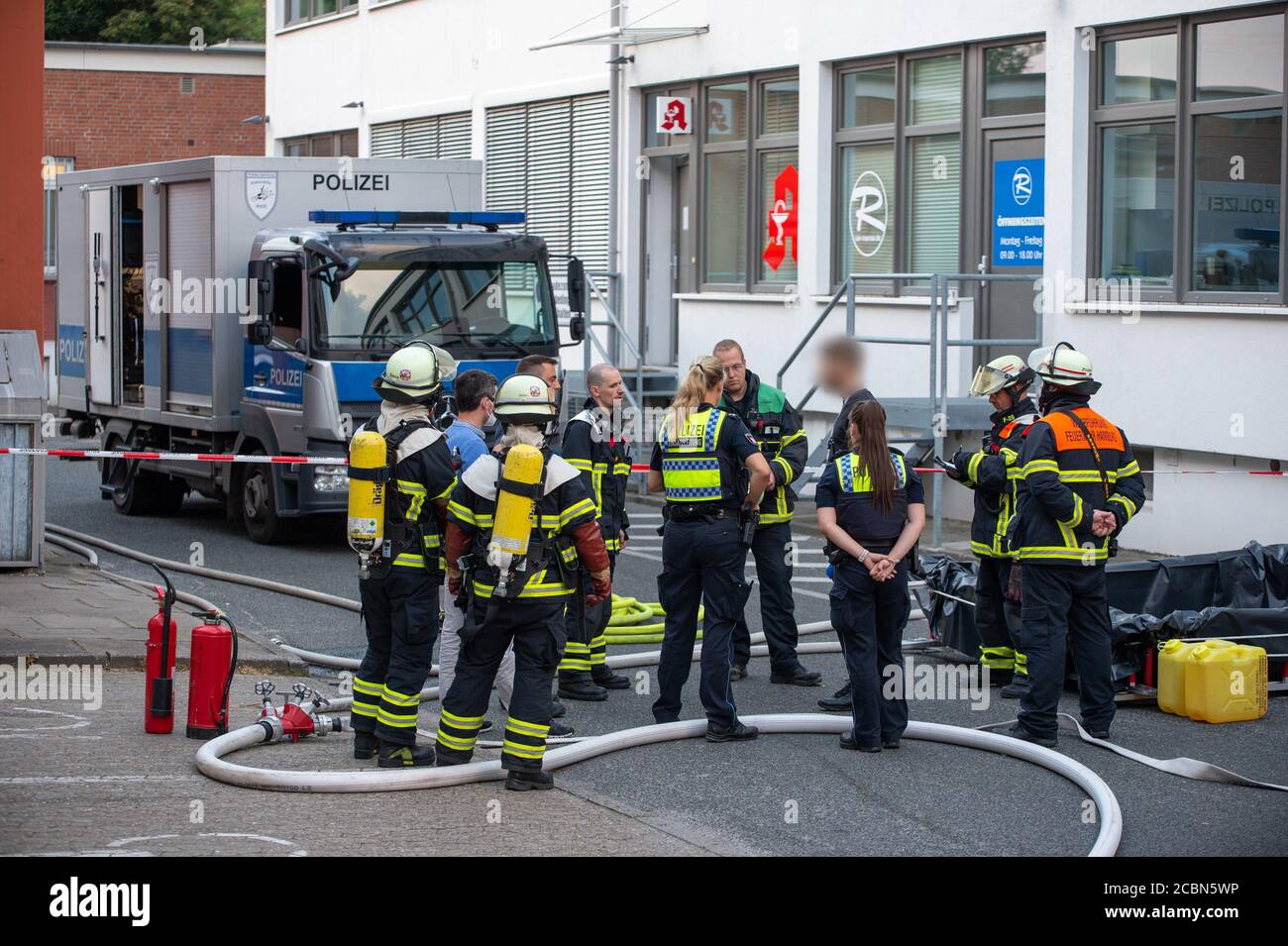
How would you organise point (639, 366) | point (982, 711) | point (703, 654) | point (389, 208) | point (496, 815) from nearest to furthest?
1. point (496, 815)
2. point (703, 654)
3. point (982, 711)
4. point (389, 208)
5. point (639, 366)

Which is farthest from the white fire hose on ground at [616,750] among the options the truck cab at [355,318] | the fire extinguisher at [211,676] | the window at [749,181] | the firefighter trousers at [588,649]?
the window at [749,181]

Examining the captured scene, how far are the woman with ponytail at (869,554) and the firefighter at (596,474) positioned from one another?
58.0 inches

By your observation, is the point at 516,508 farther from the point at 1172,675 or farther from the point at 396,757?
the point at 1172,675

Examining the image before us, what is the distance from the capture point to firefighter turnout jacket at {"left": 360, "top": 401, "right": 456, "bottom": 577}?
805 centimetres

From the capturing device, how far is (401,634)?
808 centimetres

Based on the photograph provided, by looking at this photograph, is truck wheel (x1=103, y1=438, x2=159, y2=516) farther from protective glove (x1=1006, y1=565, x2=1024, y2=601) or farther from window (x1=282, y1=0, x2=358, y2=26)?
window (x1=282, y1=0, x2=358, y2=26)

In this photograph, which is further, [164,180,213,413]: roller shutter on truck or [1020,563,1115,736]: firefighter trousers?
[164,180,213,413]: roller shutter on truck

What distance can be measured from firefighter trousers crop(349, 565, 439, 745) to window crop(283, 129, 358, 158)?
2382 centimetres

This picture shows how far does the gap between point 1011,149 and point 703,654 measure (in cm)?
1031

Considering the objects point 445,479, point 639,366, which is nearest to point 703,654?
point 445,479

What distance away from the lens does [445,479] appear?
8102 mm

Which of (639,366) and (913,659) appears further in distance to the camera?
(639,366)

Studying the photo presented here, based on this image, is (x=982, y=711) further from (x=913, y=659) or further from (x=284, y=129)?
(x=284, y=129)

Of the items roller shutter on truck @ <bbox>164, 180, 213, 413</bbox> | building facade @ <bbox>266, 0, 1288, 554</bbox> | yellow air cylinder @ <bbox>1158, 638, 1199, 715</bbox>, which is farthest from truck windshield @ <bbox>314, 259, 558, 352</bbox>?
yellow air cylinder @ <bbox>1158, 638, 1199, 715</bbox>
